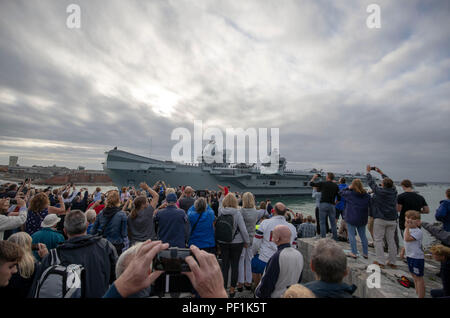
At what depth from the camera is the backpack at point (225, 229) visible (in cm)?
297

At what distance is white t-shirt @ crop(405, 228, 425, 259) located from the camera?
2516 mm

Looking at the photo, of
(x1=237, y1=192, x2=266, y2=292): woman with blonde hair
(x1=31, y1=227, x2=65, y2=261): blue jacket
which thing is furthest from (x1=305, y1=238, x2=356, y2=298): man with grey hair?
(x1=31, y1=227, x2=65, y2=261): blue jacket

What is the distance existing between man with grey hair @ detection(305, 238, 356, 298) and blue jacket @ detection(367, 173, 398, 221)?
9.36 ft

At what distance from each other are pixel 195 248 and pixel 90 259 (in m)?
1.23

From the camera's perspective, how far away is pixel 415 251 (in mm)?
2533

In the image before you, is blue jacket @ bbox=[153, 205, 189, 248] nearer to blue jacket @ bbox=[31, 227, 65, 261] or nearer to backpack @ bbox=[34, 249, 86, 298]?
blue jacket @ bbox=[31, 227, 65, 261]

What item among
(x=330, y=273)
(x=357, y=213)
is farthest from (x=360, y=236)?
(x=330, y=273)

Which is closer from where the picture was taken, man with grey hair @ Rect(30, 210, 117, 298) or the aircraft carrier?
man with grey hair @ Rect(30, 210, 117, 298)

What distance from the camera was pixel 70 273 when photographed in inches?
54.2

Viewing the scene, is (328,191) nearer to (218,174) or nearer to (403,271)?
(403,271)

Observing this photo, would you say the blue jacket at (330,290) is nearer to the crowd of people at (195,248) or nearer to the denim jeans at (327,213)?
the crowd of people at (195,248)

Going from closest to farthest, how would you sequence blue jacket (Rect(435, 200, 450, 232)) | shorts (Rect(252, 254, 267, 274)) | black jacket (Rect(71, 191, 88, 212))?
shorts (Rect(252, 254, 267, 274))
blue jacket (Rect(435, 200, 450, 232))
black jacket (Rect(71, 191, 88, 212))

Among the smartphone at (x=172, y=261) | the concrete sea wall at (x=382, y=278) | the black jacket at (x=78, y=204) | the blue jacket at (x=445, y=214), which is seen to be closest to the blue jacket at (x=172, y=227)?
the smartphone at (x=172, y=261)
